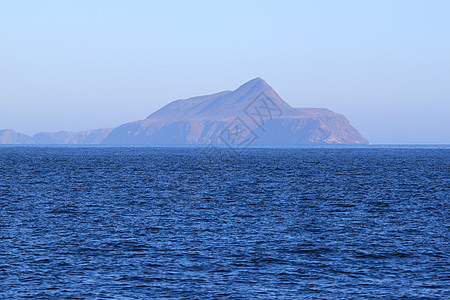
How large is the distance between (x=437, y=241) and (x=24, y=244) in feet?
86.8

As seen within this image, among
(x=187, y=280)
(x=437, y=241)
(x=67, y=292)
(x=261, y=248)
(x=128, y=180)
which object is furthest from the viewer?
(x=128, y=180)

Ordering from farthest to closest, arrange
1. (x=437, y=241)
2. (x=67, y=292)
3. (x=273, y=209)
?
(x=273, y=209) < (x=437, y=241) < (x=67, y=292)

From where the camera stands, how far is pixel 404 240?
42.3 meters

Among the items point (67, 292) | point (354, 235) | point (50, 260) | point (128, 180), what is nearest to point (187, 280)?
point (67, 292)

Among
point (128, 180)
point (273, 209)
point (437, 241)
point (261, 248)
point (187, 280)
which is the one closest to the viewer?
point (187, 280)

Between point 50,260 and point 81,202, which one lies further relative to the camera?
point 81,202

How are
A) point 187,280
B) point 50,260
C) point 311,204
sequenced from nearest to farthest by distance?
point 187,280, point 50,260, point 311,204

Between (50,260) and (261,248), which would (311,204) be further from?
(50,260)

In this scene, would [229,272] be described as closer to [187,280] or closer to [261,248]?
[187,280]

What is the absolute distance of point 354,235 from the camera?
44.2m

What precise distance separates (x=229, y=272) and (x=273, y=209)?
27.0m

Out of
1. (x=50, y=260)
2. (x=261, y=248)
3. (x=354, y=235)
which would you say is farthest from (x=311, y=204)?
(x=50, y=260)

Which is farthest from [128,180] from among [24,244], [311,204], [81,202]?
[24,244]

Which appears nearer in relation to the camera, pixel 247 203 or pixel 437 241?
pixel 437 241
